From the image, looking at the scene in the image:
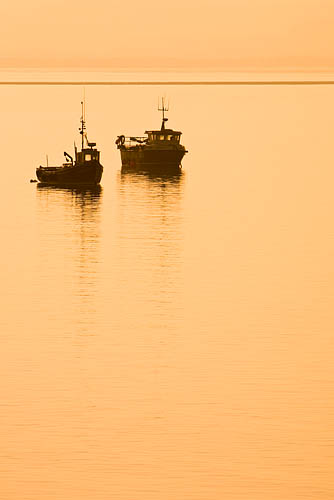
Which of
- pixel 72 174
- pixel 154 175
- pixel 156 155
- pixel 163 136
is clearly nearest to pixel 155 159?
pixel 156 155

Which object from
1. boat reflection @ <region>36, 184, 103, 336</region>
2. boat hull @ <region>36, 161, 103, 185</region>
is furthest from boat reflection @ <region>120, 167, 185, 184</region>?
boat reflection @ <region>36, 184, 103, 336</region>

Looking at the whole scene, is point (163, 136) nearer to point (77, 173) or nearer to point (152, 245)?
point (77, 173)

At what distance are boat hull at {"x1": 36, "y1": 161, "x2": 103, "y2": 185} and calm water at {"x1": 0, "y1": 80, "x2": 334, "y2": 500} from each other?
8.57 m

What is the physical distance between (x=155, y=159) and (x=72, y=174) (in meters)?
12.6

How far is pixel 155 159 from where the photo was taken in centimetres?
7194

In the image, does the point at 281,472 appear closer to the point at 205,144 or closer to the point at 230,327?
the point at 230,327

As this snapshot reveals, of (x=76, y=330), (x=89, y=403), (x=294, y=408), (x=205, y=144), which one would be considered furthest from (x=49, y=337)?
(x=205, y=144)

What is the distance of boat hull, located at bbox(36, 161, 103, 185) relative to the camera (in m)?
60.1

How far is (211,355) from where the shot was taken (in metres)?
22.8

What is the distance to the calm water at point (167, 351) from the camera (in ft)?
54.4

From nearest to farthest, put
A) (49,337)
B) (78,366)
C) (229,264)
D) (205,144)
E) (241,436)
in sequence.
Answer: (241,436)
(78,366)
(49,337)
(229,264)
(205,144)

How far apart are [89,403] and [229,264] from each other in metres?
14.6

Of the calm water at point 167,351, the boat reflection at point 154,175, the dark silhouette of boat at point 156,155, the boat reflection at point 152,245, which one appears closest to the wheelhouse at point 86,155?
the boat reflection at point 152,245

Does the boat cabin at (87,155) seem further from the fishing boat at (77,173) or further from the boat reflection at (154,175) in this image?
the boat reflection at (154,175)
